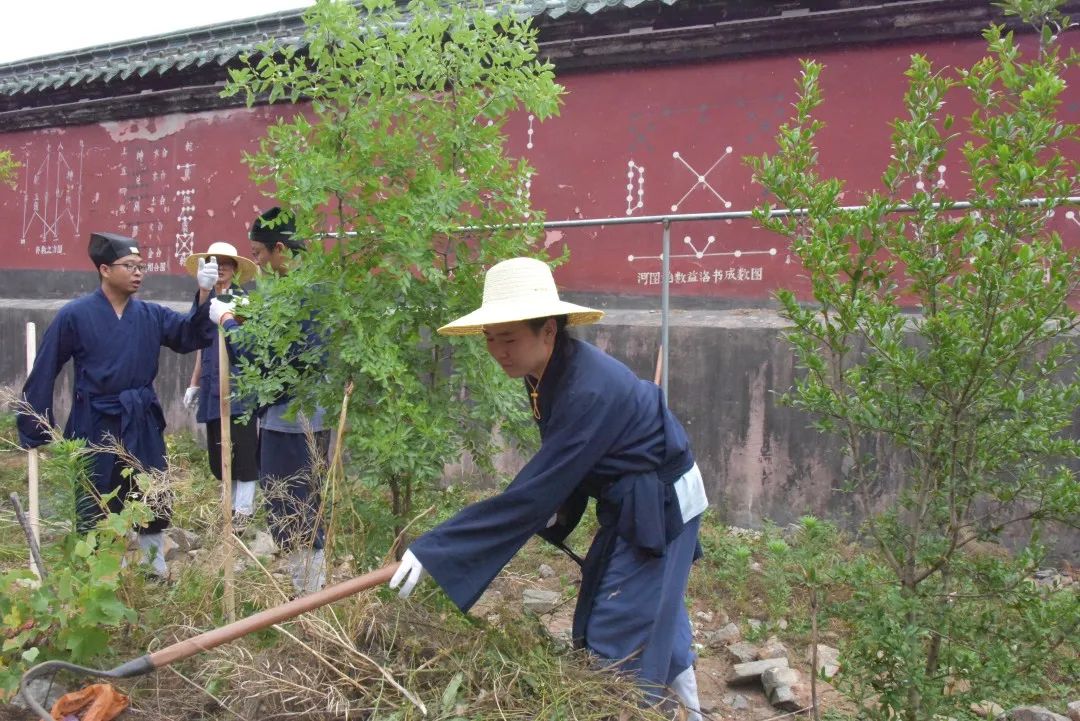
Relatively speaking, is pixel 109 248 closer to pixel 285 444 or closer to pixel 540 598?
pixel 285 444

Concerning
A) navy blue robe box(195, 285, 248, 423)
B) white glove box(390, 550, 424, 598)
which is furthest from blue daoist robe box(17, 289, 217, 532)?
white glove box(390, 550, 424, 598)

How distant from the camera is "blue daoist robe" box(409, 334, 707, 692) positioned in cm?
265

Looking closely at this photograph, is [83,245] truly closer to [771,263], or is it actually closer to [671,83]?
[671,83]

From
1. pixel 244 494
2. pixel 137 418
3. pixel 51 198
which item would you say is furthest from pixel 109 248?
pixel 51 198

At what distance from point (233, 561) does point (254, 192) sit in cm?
615

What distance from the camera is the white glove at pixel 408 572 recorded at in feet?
8.53

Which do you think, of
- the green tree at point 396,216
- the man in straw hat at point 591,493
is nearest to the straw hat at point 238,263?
the green tree at point 396,216

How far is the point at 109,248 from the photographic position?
4707mm

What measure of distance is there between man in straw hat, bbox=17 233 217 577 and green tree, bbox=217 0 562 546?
159 cm

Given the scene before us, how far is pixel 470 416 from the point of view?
331 cm

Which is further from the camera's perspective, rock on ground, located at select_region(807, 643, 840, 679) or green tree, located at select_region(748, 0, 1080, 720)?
rock on ground, located at select_region(807, 643, 840, 679)

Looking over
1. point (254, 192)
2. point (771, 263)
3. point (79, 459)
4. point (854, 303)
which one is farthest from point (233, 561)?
point (254, 192)

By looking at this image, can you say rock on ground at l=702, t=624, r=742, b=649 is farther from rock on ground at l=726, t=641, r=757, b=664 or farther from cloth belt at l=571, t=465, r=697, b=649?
cloth belt at l=571, t=465, r=697, b=649

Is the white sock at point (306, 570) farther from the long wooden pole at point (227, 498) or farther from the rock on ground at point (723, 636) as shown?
the rock on ground at point (723, 636)
